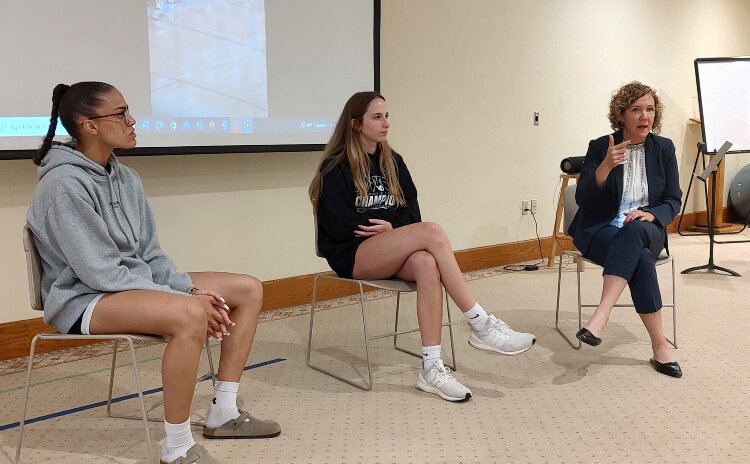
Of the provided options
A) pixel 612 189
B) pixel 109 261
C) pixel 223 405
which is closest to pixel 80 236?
pixel 109 261

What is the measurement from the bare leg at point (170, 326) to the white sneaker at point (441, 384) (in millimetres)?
956

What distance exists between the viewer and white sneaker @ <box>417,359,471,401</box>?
2.64 metres

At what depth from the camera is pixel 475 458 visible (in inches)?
86.4

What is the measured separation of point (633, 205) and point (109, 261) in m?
2.16

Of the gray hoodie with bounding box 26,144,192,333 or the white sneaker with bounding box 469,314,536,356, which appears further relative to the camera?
the white sneaker with bounding box 469,314,536,356

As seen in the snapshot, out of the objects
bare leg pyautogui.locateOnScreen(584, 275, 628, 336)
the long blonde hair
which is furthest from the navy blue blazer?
the long blonde hair

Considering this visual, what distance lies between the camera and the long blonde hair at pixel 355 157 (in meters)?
2.90

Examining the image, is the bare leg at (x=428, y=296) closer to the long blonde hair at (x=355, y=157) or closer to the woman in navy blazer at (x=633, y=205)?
the long blonde hair at (x=355, y=157)

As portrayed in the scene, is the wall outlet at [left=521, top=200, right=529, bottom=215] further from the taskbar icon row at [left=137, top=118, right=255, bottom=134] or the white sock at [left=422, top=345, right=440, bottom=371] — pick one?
the white sock at [left=422, top=345, right=440, bottom=371]

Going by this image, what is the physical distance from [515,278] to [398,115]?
127 centimetres

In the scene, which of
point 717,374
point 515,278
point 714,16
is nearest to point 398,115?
point 515,278

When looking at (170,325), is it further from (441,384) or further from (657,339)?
(657,339)

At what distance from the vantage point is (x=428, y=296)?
8.91ft

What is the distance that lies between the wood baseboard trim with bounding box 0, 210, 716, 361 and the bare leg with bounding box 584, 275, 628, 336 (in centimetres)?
154
